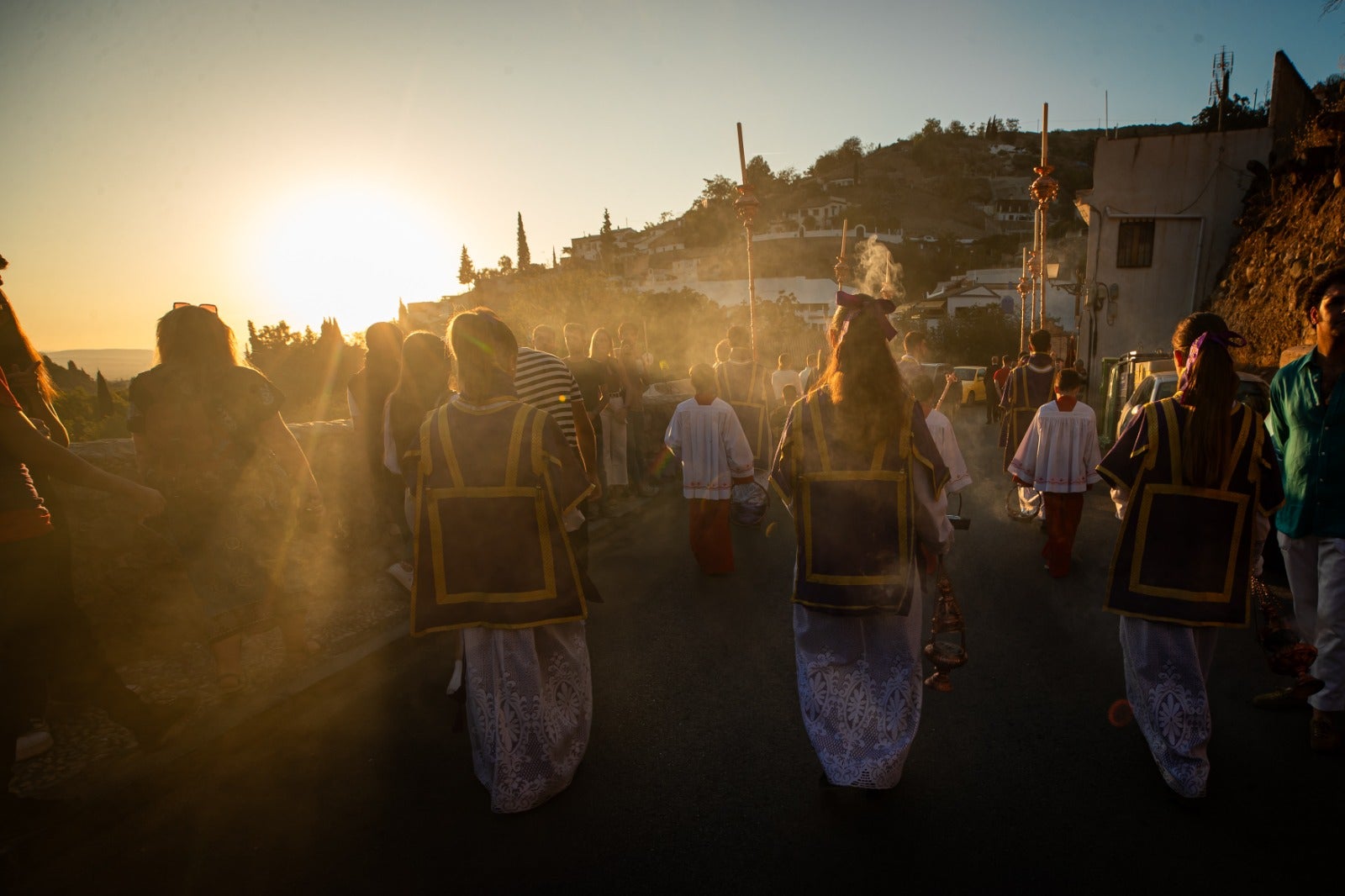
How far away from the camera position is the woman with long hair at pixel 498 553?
2.99m

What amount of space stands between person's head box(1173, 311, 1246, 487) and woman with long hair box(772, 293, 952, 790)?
1.06 m

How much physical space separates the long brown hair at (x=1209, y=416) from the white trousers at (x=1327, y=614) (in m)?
0.97

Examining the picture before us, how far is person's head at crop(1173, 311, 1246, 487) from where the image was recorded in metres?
2.92

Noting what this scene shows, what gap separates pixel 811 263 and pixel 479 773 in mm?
77631

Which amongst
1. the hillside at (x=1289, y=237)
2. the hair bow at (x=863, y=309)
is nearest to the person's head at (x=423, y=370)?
the hair bow at (x=863, y=309)

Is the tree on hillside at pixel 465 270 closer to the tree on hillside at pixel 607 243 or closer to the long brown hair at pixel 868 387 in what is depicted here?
the tree on hillside at pixel 607 243

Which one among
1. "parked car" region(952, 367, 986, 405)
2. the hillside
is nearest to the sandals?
the hillside

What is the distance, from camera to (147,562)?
4871 mm

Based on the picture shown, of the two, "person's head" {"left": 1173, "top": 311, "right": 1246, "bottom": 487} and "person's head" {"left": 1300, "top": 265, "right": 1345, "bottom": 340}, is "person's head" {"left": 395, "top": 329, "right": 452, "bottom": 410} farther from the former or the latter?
"person's head" {"left": 1300, "top": 265, "right": 1345, "bottom": 340}

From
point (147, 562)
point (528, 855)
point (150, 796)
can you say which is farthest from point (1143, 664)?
point (147, 562)

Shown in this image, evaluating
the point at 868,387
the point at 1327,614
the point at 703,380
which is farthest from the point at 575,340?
the point at 1327,614

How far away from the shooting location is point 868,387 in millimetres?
2805

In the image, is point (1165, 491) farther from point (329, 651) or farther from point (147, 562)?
point (147, 562)

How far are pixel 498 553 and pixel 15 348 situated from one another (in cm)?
259
